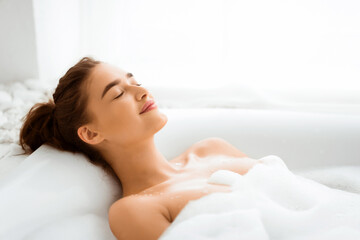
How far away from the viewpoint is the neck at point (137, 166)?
111 centimetres

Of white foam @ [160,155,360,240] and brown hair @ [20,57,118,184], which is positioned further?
brown hair @ [20,57,118,184]

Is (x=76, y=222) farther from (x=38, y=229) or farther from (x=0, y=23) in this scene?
(x=0, y=23)

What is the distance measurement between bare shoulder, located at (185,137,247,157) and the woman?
0.42 feet

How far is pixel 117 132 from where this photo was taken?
107cm

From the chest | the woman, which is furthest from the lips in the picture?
the chest

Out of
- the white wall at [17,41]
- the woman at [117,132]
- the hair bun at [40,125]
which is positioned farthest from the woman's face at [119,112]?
the white wall at [17,41]

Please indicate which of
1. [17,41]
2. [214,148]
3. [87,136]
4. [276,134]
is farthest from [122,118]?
[17,41]

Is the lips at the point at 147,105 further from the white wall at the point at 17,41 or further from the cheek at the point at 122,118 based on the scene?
the white wall at the point at 17,41

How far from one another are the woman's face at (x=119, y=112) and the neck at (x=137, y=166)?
4 cm

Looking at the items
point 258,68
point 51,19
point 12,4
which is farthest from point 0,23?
point 258,68

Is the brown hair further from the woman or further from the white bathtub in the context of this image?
the white bathtub

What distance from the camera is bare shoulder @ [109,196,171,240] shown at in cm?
88

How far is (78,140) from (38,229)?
0.32m

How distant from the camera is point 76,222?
37.7 inches
